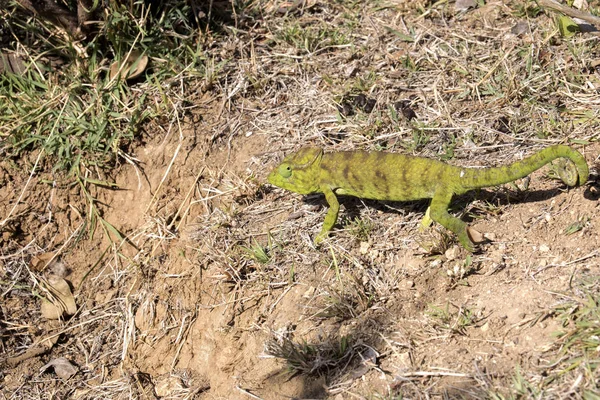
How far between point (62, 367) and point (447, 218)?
3.18 m

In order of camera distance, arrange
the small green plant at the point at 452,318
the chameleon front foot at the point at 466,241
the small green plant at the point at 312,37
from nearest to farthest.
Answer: the small green plant at the point at 452,318 < the chameleon front foot at the point at 466,241 < the small green plant at the point at 312,37

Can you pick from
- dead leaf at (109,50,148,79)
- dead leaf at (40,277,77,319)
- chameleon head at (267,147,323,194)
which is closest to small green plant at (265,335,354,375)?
chameleon head at (267,147,323,194)

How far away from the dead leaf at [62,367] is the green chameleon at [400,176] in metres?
2.16

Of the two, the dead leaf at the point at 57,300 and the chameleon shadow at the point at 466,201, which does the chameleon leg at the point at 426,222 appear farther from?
the dead leaf at the point at 57,300

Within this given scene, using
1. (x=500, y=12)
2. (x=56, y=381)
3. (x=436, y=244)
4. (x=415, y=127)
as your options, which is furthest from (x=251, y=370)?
(x=500, y=12)

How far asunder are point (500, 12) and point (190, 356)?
3.88 meters

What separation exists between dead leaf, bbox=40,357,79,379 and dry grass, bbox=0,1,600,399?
0.05 meters

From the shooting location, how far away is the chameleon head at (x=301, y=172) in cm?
454

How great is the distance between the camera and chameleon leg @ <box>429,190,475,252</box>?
4003 mm

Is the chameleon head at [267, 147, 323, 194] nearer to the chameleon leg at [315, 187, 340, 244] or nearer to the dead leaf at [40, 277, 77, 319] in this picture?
the chameleon leg at [315, 187, 340, 244]

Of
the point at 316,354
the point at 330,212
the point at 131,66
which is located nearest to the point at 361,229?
the point at 330,212

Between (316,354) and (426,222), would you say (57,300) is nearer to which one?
(316,354)

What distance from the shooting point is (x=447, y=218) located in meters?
4.04

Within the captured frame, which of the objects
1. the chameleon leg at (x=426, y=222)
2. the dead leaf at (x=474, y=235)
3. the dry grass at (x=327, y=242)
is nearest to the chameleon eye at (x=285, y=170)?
the dry grass at (x=327, y=242)
